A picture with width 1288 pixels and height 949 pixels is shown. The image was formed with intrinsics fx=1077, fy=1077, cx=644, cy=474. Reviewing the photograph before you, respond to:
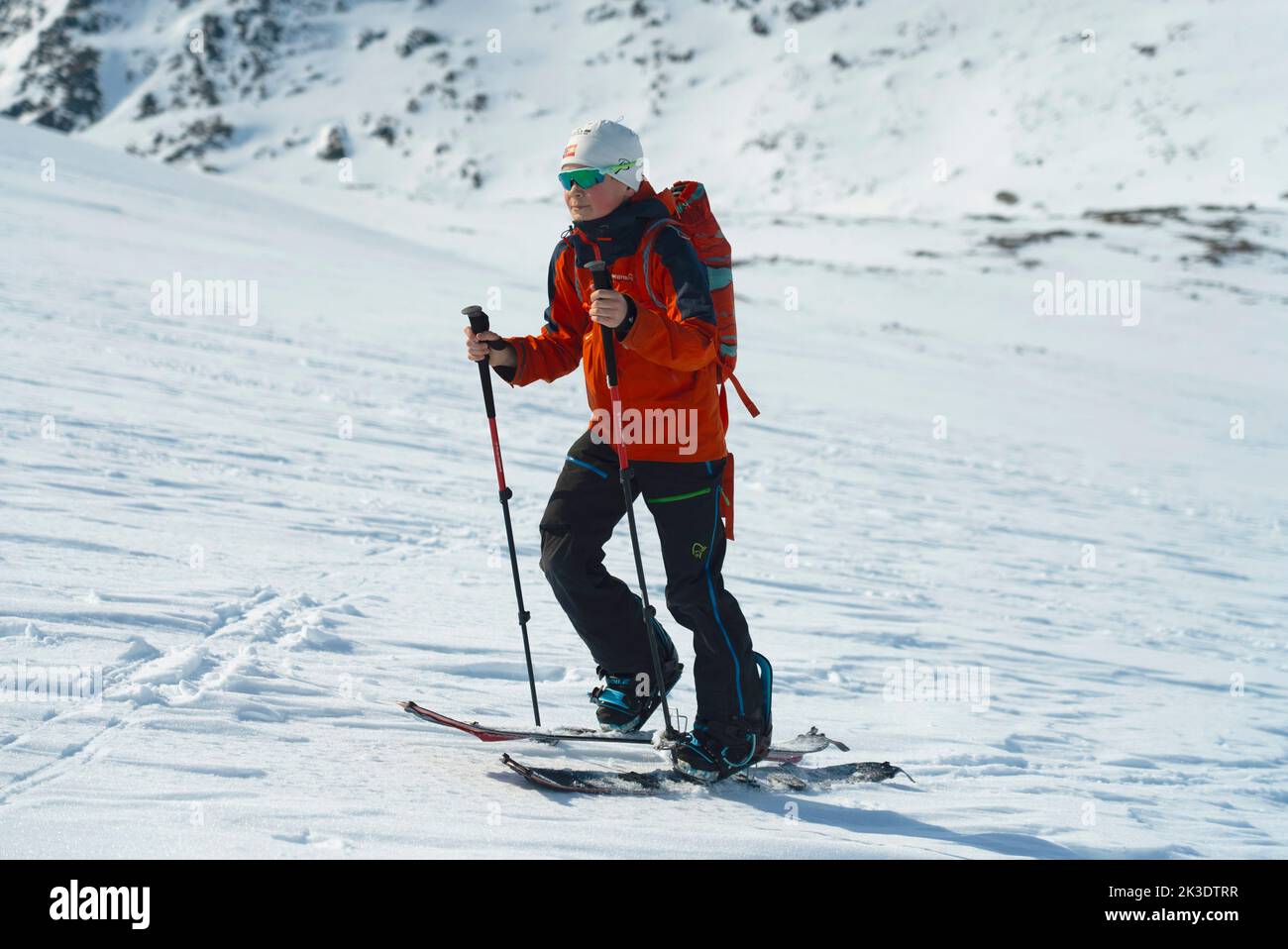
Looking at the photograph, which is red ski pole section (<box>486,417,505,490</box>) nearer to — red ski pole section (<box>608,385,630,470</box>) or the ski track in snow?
red ski pole section (<box>608,385,630,470</box>)

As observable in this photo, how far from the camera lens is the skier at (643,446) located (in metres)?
3.71

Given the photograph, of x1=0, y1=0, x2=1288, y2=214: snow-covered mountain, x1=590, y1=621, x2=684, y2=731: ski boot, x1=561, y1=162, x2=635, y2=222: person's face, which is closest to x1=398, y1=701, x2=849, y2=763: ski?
x1=590, y1=621, x2=684, y2=731: ski boot

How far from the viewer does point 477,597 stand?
620cm

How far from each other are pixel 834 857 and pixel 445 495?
5.60 metres

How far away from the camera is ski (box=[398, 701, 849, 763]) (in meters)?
4.14

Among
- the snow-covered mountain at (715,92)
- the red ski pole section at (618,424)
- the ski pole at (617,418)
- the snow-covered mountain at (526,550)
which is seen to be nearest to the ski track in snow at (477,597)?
the snow-covered mountain at (526,550)

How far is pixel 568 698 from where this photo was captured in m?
5.02

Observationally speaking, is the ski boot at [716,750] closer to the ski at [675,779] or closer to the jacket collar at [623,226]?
the ski at [675,779]

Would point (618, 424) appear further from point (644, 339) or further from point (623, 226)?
point (623, 226)

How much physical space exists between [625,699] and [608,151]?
6.88 ft

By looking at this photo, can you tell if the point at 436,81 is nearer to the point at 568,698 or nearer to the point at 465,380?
the point at 465,380

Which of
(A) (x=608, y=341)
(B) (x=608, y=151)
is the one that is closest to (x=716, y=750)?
(A) (x=608, y=341)
